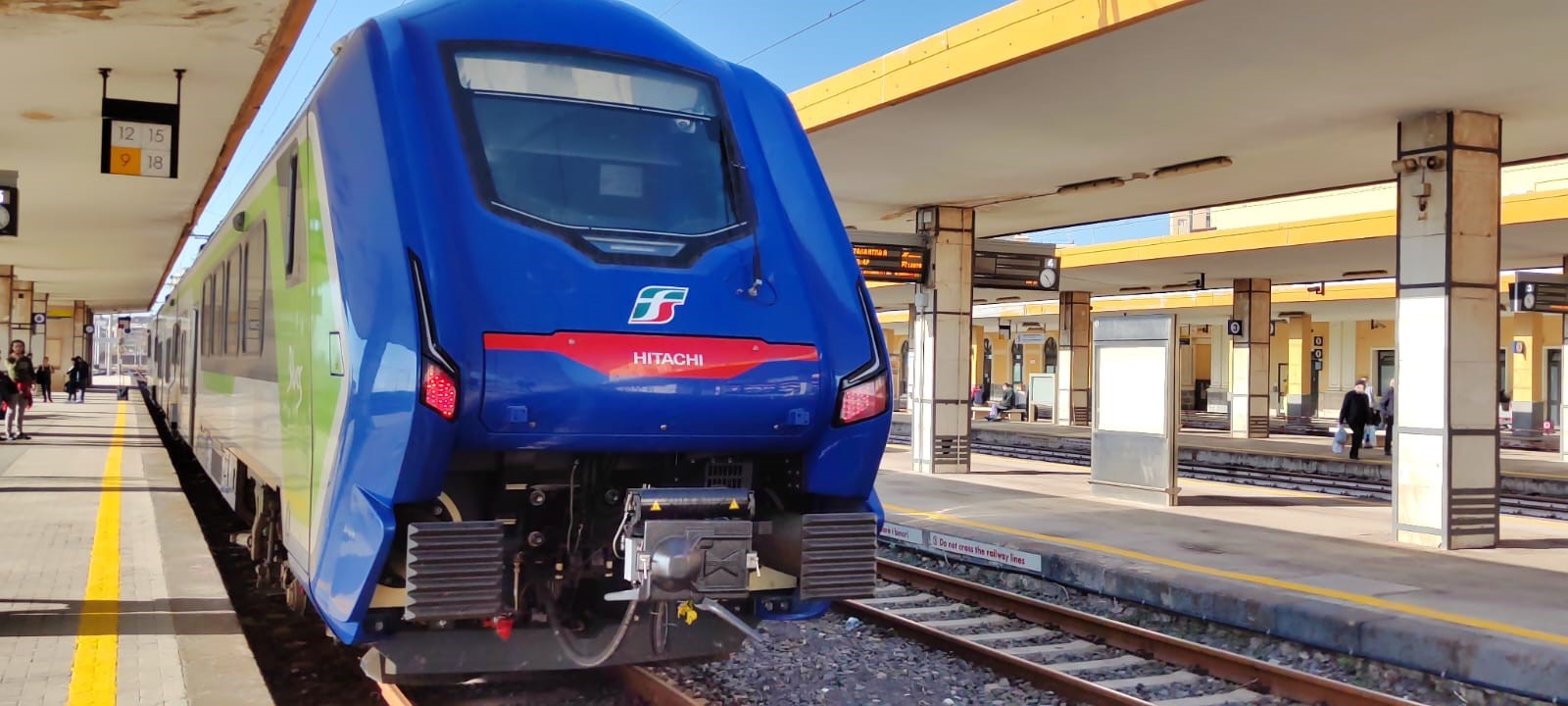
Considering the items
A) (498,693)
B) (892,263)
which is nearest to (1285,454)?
(892,263)

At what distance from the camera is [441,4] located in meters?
5.05

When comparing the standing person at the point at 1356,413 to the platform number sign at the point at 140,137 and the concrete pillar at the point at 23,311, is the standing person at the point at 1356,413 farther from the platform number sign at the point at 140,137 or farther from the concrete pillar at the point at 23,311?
the concrete pillar at the point at 23,311

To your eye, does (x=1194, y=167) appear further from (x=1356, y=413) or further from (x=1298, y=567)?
(x=1356, y=413)

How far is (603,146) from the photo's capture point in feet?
16.7

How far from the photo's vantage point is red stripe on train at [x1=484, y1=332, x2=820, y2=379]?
4.47 meters

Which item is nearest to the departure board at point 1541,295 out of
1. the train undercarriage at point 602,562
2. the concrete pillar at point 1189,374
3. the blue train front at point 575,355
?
the blue train front at point 575,355

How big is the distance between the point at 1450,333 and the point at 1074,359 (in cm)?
2475

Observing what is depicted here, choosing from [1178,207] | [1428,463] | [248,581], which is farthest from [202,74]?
[1178,207]

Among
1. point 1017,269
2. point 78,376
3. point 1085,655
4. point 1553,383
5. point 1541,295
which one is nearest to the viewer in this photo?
point 1085,655

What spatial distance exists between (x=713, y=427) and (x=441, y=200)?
135 cm

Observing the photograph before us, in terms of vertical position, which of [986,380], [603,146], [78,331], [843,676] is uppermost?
[78,331]

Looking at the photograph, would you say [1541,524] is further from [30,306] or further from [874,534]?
[30,306]

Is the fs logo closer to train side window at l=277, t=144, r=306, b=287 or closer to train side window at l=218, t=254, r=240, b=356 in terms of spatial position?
train side window at l=277, t=144, r=306, b=287

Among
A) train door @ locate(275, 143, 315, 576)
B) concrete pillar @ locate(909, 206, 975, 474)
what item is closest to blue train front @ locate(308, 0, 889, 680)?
train door @ locate(275, 143, 315, 576)
